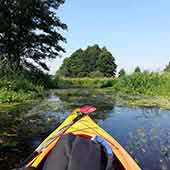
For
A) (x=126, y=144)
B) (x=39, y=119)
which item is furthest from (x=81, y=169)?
(x=39, y=119)

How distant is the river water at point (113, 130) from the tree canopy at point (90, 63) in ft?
177

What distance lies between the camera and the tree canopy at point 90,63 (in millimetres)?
70500

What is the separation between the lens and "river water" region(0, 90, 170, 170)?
21.4 ft

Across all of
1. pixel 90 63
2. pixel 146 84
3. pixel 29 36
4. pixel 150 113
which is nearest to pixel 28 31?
pixel 29 36

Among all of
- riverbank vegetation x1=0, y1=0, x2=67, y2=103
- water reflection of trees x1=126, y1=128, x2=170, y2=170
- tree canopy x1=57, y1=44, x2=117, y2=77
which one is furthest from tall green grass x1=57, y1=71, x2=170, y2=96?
tree canopy x1=57, y1=44, x2=117, y2=77

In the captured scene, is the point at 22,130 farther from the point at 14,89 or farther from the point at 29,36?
the point at 29,36

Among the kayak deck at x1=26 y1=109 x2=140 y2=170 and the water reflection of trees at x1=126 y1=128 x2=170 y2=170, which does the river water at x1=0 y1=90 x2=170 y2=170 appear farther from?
the kayak deck at x1=26 y1=109 x2=140 y2=170

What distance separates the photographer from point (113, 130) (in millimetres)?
9156

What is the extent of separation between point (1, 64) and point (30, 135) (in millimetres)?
12806

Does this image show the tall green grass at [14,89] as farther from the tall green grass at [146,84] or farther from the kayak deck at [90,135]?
the kayak deck at [90,135]

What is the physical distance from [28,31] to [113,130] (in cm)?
2011

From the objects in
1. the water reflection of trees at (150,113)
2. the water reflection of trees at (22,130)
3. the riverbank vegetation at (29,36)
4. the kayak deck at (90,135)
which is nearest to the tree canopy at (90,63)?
the riverbank vegetation at (29,36)

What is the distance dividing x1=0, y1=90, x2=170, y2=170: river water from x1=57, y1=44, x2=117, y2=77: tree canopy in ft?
177

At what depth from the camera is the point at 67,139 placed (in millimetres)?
4355
